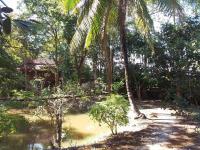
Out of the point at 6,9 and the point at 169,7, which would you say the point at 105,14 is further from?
the point at 6,9

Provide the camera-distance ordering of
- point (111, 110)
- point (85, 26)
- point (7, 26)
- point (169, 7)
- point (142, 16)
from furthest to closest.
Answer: point (142, 16)
point (85, 26)
point (169, 7)
point (111, 110)
point (7, 26)

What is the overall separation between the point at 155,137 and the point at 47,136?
182 inches

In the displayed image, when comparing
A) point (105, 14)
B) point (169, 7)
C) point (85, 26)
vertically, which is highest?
point (105, 14)

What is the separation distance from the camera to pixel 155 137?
32.5 ft

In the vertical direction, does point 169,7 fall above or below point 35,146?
above

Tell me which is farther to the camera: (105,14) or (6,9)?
(105,14)

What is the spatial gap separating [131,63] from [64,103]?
39.0ft

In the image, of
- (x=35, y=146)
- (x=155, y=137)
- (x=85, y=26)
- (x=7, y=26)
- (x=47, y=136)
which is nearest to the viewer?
(x=7, y=26)

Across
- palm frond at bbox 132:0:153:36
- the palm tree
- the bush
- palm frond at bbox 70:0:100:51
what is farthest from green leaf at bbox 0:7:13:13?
palm frond at bbox 132:0:153:36

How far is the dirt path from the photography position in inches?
354

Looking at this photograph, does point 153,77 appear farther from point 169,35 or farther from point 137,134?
point 137,134

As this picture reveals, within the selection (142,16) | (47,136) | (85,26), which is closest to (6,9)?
(85,26)

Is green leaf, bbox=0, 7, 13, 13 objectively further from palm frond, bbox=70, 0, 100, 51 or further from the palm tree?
palm frond, bbox=70, 0, 100, 51

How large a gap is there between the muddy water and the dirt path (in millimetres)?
1276
